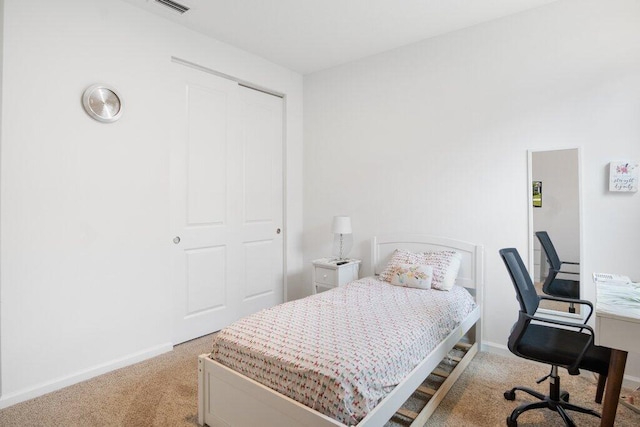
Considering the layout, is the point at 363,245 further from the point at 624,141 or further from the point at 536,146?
the point at 624,141

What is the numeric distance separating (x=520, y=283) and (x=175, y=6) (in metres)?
3.10

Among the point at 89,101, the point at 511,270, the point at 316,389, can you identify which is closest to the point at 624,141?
the point at 511,270

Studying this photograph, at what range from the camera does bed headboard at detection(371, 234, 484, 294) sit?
3.02 metres

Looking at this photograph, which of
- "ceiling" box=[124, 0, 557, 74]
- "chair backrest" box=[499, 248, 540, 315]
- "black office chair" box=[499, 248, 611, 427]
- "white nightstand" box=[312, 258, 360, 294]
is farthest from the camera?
"white nightstand" box=[312, 258, 360, 294]

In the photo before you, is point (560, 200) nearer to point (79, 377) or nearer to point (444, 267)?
point (444, 267)

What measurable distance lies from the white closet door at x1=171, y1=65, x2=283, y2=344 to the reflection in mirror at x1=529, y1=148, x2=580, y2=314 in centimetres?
252

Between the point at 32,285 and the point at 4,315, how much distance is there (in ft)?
0.70

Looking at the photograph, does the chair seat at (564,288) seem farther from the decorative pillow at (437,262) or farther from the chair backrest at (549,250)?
the decorative pillow at (437,262)

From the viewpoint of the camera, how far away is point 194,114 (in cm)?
325

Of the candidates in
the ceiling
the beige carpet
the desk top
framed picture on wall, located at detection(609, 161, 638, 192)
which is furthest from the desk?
the ceiling

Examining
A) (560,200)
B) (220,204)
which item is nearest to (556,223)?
(560,200)

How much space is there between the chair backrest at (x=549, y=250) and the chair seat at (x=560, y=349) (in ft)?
2.15

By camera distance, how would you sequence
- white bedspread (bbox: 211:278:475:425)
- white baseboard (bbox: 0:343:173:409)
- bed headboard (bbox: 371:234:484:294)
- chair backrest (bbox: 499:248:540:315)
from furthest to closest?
bed headboard (bbox: 371:234:484:294)
white baseboard (bbox: 0:343:173:409)
chair backrest (bbox: 499:248:540:315)
white bedspread (bbox: 211:278:475:425)

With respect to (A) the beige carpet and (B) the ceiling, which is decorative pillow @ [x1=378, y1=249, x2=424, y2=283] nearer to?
(A) the beige carpet
